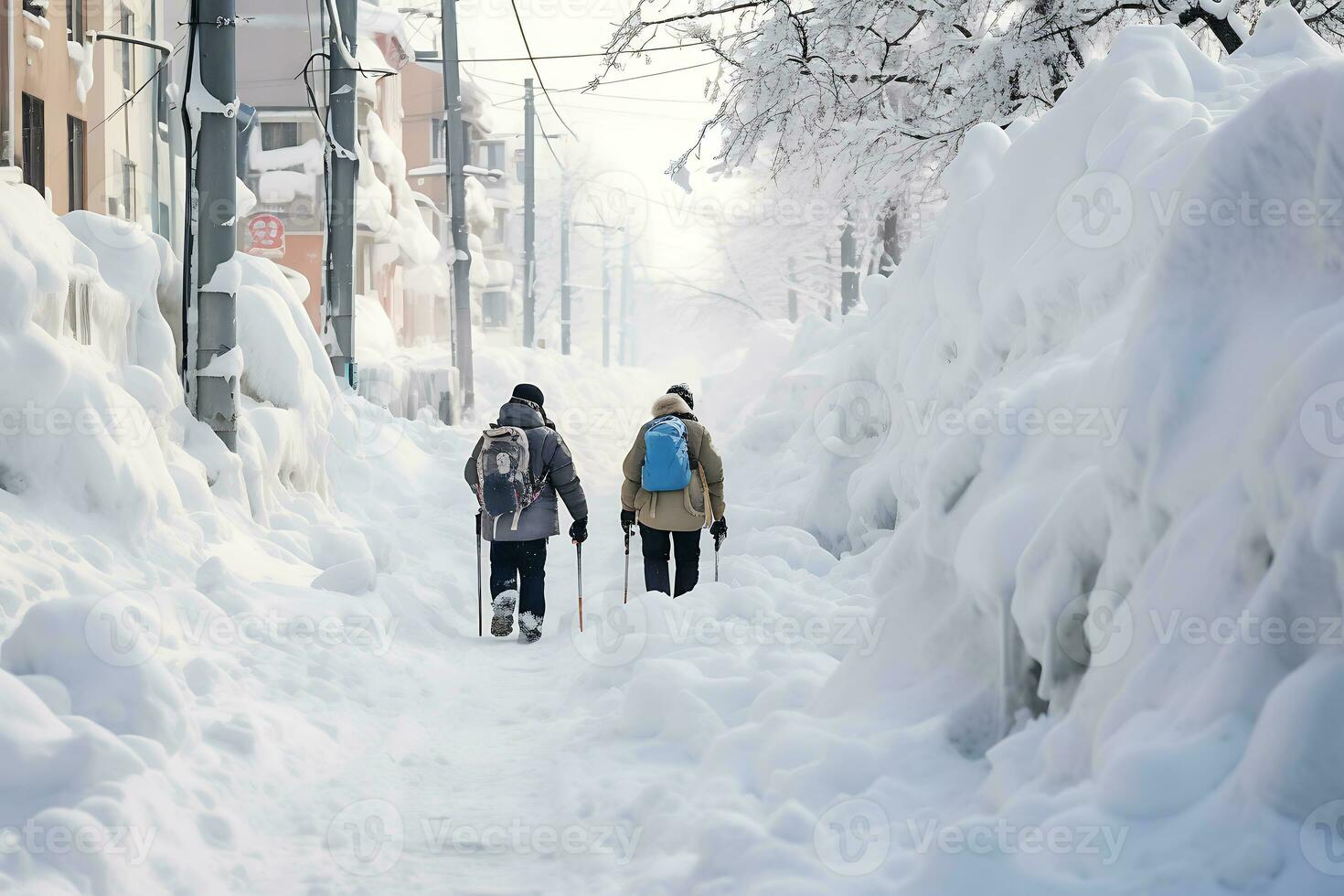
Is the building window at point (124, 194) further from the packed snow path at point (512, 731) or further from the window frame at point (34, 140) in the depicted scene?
the packed snow path at point (512, 731)

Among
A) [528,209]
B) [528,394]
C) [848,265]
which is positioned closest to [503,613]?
[528,394]

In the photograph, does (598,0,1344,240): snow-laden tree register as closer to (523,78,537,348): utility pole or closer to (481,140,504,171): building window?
(523,78,537,348): utility pole

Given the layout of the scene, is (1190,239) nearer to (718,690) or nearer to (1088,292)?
(1088,292)

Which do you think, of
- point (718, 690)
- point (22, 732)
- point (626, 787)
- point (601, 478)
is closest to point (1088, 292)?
point (718, 690)

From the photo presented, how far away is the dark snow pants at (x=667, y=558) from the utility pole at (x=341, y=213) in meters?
7.21

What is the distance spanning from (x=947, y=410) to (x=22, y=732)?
588 cm

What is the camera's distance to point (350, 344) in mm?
14516

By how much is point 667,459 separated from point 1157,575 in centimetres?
486

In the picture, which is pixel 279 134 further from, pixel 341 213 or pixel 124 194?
pixel 341 213

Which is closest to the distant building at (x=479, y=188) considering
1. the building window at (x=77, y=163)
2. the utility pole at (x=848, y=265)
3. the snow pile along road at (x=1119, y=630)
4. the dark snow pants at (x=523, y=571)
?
the utility pole at (x=848, y=265)

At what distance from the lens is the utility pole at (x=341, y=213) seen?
14203 millimetres

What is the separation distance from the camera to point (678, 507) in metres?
8.27

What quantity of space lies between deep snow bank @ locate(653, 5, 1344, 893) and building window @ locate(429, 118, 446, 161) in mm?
44866

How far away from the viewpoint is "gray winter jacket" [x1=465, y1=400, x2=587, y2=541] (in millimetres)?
8234
